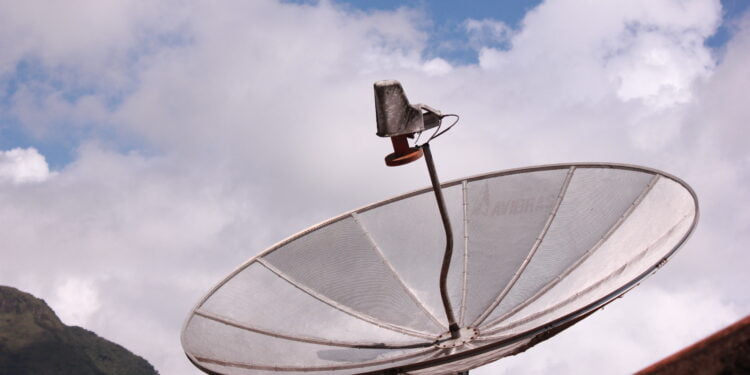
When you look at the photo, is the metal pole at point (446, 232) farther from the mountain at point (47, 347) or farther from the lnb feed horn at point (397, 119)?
the mountain at point (47, 347)

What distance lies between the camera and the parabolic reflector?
38.5ft

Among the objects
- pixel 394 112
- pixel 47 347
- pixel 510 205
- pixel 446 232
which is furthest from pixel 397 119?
pixel 47 347

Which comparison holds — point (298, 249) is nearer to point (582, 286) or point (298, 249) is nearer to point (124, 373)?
point (582, 286)

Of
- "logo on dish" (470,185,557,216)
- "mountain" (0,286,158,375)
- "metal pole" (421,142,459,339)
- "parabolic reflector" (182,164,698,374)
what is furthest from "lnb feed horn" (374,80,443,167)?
"mountain" (0,286,158,375)

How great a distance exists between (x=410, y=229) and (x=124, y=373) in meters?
127

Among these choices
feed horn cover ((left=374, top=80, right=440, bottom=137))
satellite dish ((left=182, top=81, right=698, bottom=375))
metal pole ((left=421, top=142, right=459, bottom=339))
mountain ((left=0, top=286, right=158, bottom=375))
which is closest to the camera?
feed horn cover ((left=374, top=80, right=440, bottom=137))

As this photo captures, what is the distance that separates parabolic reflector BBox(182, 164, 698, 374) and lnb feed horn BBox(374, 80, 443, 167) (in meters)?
2.74

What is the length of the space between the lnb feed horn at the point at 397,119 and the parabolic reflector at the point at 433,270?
2.74 meters

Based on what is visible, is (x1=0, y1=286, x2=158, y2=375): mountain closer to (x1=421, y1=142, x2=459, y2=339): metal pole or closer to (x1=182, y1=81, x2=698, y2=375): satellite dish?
(x1=182, y1=81, x2=698, y2=375): satellite dish

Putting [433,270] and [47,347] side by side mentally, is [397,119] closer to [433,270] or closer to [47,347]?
[433,270]

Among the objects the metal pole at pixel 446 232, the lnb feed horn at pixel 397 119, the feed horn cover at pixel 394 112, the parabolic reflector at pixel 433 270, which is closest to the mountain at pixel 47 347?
the parabolic reflector at pixel 433 270

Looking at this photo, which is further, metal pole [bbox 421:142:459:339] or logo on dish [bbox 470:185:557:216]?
logo on dish [bbox 470:185:557:216]

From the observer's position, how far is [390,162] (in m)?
10.1

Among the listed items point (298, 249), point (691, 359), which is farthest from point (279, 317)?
point (691, 359)
